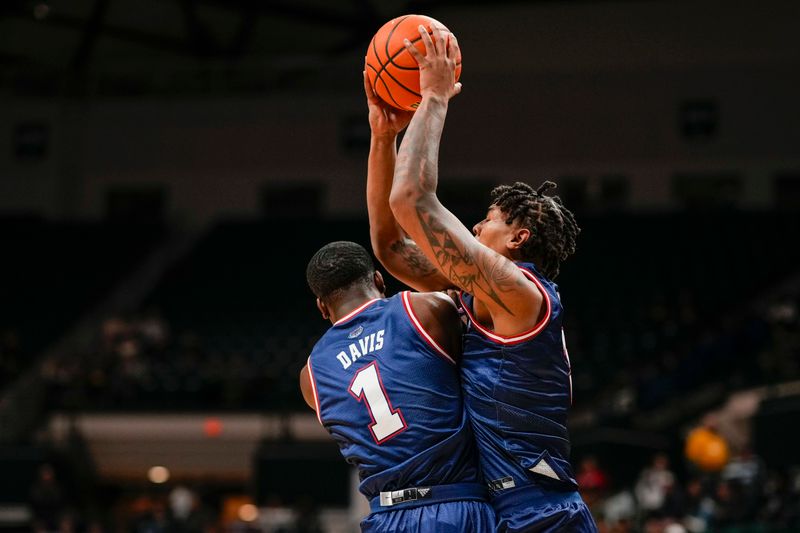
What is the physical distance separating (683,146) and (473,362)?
21.3 metres

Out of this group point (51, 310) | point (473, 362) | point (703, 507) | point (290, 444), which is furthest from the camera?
point (51, 310)

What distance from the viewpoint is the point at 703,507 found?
484 inches

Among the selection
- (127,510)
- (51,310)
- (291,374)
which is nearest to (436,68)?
(291,374)

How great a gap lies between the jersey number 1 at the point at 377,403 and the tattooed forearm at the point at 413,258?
1.95 ft

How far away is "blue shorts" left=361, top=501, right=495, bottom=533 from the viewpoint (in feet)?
12.1

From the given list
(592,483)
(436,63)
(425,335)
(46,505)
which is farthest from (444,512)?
(46,505)

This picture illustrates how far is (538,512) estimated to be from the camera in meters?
3.63

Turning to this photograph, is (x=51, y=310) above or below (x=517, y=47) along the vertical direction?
below

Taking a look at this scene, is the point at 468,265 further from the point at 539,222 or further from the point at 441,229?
the point at 539,222

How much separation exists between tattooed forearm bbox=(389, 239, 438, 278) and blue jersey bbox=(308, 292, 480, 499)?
41 centimetres

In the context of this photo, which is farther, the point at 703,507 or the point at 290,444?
the point at 290,444

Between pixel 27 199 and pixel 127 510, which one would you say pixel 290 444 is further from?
pixel 27 199

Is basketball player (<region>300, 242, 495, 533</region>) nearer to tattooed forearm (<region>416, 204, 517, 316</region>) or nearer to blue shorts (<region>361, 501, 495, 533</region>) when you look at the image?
blue shorts (<region>361, 501, 495, 533</region>)

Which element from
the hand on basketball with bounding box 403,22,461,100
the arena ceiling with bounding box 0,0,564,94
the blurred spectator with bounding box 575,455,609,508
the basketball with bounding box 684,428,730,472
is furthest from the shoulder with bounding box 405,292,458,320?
the arena ceiling with bounding box 0,0,564,94
